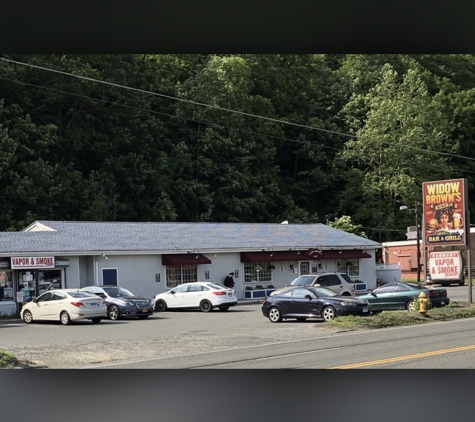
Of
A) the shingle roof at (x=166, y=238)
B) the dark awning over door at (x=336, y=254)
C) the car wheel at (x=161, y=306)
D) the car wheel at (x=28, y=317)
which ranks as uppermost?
the shingle roof at (x=166, y=238)

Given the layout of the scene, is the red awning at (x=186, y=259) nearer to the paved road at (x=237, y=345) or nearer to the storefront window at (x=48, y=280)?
the storefront window at (x=48, y=280)

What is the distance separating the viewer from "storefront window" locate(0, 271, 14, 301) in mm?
31266

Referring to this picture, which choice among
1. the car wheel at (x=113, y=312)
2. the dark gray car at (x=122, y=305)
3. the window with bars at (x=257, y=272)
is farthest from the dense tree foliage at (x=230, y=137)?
the car wheel at (x=113, y=312)

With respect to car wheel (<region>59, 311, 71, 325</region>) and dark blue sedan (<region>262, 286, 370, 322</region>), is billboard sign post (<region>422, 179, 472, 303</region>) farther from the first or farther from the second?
car wheel (<region>59, 311, 71, 325</region>)

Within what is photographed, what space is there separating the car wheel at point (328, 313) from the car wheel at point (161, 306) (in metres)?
9.98

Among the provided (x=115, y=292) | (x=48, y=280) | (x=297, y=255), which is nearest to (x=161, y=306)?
(x=115, y=292)

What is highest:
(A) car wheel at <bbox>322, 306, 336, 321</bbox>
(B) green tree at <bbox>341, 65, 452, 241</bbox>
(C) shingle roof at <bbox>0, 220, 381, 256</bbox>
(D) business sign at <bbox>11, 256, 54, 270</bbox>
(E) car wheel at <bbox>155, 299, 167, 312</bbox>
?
(B) green tree at <bbox>341, 65, 452, 241</bbox>

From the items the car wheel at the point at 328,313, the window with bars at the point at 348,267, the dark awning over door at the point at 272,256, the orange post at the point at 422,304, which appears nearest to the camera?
the car wheel at the point at 328,313

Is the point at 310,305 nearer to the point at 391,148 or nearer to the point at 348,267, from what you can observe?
the point at 348,267

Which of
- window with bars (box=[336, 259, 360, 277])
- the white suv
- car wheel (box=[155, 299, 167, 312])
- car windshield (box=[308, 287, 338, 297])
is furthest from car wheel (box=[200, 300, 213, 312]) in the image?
window with bars (box=[336, 259, 360, 277])

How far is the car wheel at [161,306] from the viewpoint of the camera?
3300cm

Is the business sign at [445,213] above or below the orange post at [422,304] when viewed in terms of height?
above

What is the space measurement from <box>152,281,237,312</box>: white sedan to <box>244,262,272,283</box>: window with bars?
323 inches

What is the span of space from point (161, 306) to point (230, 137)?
94.6 ft
